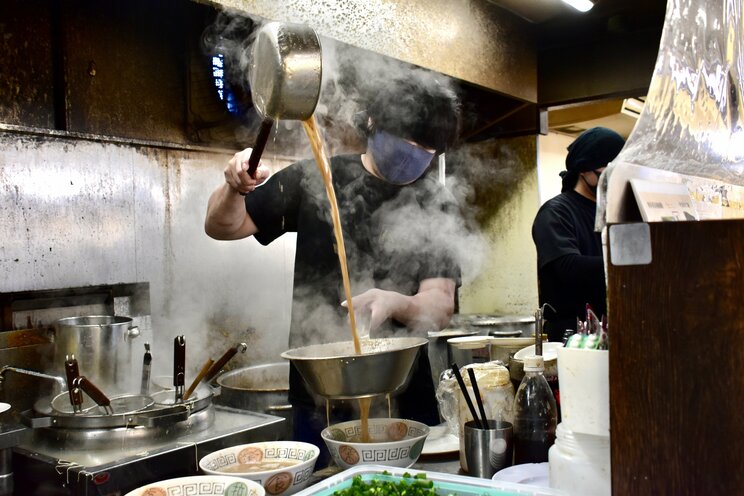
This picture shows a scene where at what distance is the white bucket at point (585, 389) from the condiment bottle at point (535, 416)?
0.45 metres

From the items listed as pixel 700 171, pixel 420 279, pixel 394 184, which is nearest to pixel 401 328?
pixel 420 279

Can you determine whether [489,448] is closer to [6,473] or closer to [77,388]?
[77,388]

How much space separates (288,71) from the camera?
66.4 inches

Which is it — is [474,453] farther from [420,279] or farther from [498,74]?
[498,74]

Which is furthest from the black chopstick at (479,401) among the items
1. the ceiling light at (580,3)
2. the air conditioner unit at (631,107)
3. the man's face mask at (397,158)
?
the air conditioner unit at (631,107)

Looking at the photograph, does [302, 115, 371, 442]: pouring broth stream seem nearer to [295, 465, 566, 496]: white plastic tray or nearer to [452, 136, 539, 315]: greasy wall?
[295, 465, 566, 496]: white plastic tray

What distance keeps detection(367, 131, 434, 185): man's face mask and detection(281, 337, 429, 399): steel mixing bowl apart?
1229mm

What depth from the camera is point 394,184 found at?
123 inches

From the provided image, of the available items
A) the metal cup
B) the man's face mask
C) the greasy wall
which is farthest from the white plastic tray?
the greasy wall

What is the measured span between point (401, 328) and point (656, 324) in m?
1.97

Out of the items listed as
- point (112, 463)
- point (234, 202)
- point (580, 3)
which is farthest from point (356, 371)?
point (580, 3)

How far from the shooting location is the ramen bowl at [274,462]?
1.73 metres

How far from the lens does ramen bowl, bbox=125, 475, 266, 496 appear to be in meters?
1.63

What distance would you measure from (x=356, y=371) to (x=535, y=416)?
1.80 feet
